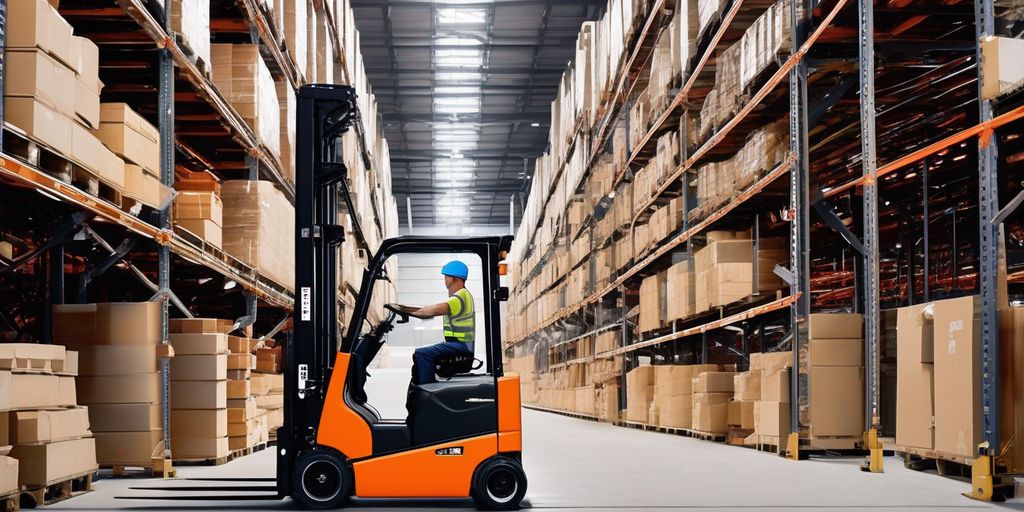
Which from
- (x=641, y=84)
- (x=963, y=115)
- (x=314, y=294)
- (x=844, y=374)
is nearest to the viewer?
(x=314, y=294)

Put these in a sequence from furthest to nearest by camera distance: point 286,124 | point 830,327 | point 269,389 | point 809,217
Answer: point 269,389 < point 286,124 < point 809,217 < point 830,327

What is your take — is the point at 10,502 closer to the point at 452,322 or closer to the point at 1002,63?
the point at 452,322

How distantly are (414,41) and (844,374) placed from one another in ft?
50.4

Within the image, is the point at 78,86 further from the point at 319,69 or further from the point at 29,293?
the point at 319,69

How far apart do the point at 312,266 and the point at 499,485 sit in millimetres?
1469

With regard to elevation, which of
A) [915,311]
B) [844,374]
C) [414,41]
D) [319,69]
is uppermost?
[414,41]

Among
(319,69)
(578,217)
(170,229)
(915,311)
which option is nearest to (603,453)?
(915,311)

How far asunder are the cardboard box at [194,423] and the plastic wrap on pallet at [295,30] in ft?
12.9

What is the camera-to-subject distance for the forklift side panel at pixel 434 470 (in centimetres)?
507

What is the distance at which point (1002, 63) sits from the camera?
5.27m

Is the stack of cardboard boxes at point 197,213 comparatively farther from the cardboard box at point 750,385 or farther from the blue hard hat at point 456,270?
the cardboard box at point 750,385

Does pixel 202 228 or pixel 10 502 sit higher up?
pixel 202 228

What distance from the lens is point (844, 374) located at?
7660 mm

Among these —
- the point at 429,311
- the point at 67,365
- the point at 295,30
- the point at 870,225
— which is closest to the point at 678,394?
the point at 870,225
